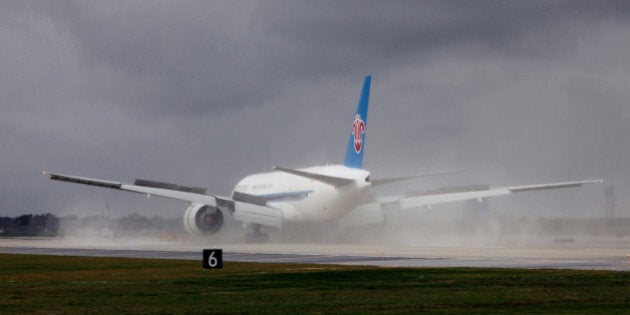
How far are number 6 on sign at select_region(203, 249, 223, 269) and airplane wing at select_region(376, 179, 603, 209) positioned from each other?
33064 mm

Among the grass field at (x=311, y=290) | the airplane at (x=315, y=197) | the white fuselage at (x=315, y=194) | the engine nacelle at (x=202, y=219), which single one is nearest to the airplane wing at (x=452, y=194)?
the airplane at (x=315, y=197)

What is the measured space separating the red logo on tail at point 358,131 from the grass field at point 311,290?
2845cm

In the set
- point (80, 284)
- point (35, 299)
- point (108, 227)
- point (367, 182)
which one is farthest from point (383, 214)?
point (35, 299)

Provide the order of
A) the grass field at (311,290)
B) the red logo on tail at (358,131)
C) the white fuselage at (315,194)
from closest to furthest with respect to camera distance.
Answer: the grass field at (311,290) < the white fuselage at (315,194) < the red logo on tail at (358,131)

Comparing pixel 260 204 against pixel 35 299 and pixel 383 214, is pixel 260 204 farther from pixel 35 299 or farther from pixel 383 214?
pixel 35 299

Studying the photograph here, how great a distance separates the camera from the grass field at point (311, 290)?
18.8m

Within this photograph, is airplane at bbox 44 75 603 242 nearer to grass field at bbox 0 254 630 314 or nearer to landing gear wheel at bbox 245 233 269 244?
landing gear wheel at bbox 245 233 269 244

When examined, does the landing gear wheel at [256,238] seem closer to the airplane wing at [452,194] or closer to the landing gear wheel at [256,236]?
the landing gear wheel at [256,236]

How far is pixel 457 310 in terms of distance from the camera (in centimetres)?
1784

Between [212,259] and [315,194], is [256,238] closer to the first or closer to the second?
[315,194]

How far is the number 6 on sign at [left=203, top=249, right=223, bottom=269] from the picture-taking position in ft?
108

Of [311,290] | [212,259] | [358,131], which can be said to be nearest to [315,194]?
[358,131]

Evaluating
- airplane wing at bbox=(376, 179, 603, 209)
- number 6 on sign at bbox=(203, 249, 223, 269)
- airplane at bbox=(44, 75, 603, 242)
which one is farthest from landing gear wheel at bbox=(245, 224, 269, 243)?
number 6 on sign at bbox=(203, 249, 223, 269)

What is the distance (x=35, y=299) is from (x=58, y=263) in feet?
62.1
